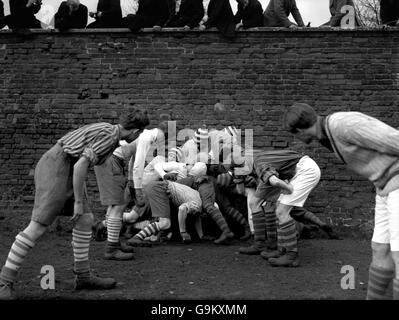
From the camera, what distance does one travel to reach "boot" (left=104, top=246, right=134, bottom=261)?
22.5 feet

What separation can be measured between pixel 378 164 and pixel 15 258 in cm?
304

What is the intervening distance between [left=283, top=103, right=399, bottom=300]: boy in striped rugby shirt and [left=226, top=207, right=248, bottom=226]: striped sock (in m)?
4.21

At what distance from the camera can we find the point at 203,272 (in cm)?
626

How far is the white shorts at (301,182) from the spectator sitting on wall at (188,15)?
3.94 m

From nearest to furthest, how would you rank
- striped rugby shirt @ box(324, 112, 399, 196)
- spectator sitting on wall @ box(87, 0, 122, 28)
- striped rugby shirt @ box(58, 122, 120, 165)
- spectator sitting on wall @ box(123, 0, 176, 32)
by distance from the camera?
1. striped rugby shirt @ box(324, 112, 399, 196)
2. striped rugby shirt @ box(58, 122, 120, 165)
3. spectator sitting on wall @ box(123, 0, 176, 32)
4. spectator sitting on wall @ box(87, 0, 122, 28)

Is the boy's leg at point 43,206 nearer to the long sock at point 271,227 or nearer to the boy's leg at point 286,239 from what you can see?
the boy's leg at point 286,239

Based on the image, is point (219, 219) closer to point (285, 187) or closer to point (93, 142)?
point (285, 187)

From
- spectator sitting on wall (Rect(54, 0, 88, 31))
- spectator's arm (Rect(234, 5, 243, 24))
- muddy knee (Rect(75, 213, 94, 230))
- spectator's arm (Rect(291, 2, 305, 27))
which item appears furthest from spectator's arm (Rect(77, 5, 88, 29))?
muddy knee (Rect(75, 213, 94, 230))

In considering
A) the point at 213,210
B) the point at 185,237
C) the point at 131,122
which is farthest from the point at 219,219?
the point at 131,122

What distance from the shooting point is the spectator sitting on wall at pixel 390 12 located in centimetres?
973

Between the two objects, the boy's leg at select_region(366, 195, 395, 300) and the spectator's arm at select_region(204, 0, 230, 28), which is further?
the spectator's arm at select_region(204, 0, 230, 28)

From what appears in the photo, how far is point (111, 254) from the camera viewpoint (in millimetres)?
6898

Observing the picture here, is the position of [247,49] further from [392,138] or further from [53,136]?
[392,138]

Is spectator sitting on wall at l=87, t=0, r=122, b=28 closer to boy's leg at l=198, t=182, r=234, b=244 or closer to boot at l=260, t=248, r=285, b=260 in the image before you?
boy's leg at l=198, t=182, r=234, b=244
